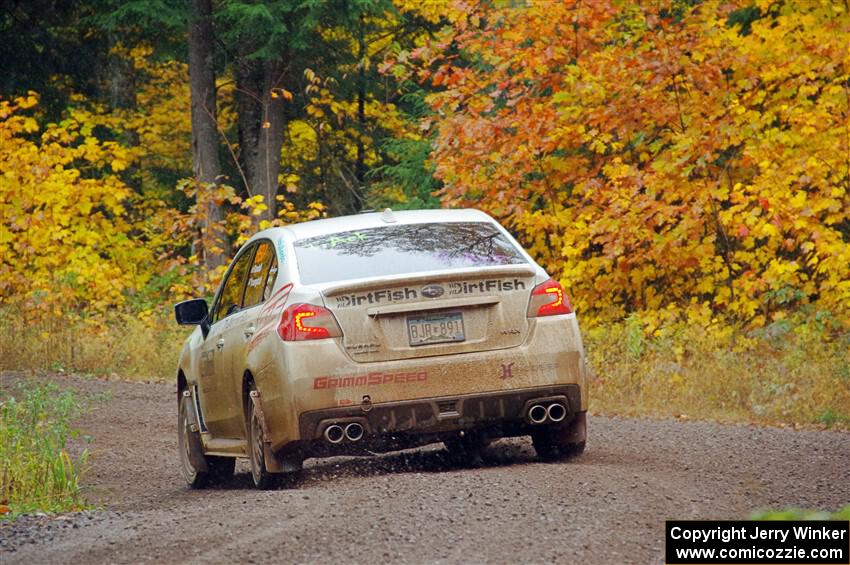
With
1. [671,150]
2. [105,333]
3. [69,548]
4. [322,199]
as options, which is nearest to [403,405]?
[69,548]

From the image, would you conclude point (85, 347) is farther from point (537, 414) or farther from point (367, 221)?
point (537, 414)

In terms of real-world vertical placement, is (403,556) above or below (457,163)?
below

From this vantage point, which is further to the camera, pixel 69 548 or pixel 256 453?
pixel 256 453

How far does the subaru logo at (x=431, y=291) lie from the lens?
27.6 ft

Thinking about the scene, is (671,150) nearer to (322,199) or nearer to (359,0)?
(359,0)

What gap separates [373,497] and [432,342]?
3.90ft

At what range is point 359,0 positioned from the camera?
2719 cm

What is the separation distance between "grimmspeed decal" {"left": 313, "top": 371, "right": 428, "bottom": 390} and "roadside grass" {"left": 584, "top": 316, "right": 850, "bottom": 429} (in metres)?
5.80

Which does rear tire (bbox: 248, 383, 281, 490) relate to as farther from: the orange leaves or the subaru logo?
the orange leaves

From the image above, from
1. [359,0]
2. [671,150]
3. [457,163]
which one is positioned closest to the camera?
[671,150]

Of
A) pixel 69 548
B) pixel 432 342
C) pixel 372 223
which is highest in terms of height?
pixel 372 223

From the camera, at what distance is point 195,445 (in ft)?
34.7

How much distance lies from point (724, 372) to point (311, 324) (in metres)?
7.74

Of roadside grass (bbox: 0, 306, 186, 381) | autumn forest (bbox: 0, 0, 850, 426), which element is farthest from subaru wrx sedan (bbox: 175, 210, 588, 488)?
roadside grass (bbox: 0, 306, 186, 381)
